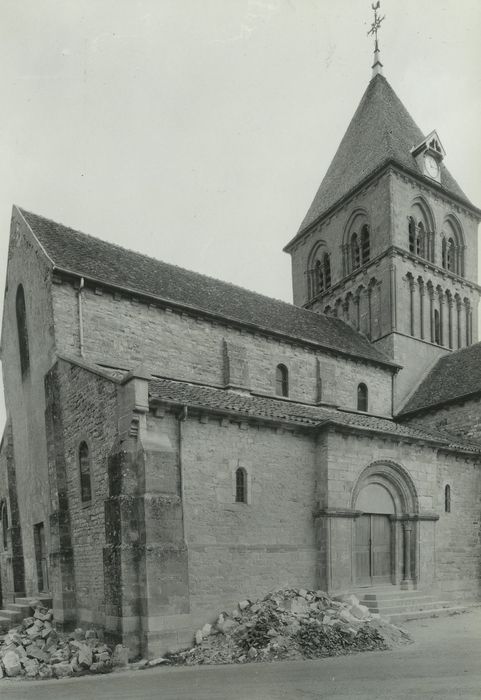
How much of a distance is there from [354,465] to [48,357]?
9392 millimetres

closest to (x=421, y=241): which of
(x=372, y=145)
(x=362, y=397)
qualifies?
(x=372, y=145)

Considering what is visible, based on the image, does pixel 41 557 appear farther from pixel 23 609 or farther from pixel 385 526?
pixel 385 526

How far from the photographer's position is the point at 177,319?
18.4 meters

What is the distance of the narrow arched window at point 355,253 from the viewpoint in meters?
28.2

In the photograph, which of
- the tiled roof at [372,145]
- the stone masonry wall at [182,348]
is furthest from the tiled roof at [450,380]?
the tiled roof at [372,145]

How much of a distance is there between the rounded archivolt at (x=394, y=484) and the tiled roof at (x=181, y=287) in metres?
6.06

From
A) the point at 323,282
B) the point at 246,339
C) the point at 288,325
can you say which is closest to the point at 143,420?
the point at 246,339

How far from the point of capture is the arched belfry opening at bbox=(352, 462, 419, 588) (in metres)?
16.3

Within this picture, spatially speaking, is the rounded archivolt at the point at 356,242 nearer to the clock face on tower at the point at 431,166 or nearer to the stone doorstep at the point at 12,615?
the clock face on tower at the point at 431,166

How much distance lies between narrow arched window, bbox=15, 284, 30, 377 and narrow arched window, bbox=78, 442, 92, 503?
5.33 metres

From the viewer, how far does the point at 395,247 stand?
25.9 metres

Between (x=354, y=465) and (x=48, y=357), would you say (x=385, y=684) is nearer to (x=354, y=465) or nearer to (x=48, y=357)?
(x=354, y=465)

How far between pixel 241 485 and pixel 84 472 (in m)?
4.09

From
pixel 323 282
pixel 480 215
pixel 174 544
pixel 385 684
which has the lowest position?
pixel 385 684
